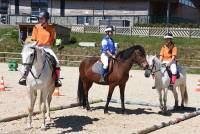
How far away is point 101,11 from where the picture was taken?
52.7 metres

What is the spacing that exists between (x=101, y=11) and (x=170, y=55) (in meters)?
39.5

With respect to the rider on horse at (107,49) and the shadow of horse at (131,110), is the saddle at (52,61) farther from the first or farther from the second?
the shadow of horse at (131,110)

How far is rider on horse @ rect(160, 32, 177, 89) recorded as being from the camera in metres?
13.5

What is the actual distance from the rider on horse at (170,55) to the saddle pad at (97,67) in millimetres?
1895

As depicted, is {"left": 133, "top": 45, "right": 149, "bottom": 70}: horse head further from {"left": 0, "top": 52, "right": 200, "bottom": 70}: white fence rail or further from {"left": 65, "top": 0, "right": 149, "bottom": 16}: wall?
{"left": 65, "top": 0, "right": 149, "bottom": 16}: wall

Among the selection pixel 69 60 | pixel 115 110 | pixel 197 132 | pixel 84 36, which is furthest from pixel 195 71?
pixel 197 132

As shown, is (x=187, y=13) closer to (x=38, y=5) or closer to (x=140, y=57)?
(x=38, y=5)

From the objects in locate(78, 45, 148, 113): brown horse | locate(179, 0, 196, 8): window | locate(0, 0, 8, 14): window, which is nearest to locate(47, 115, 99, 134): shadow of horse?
locate(78, 45, 148, 113): brown horse

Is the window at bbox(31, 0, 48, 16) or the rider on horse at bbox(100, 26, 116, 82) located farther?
the window at bbox(31, 0, 48, 16)

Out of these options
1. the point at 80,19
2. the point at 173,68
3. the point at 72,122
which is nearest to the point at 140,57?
the point at 173,68

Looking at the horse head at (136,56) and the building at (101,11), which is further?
the building at (101,11)

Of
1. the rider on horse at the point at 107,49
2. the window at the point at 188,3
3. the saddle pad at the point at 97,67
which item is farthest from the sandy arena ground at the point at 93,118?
the window at the point at 188,3

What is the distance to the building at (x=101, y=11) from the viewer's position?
5063cm

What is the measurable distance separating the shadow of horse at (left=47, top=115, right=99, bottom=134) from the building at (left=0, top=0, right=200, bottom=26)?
37068mm
